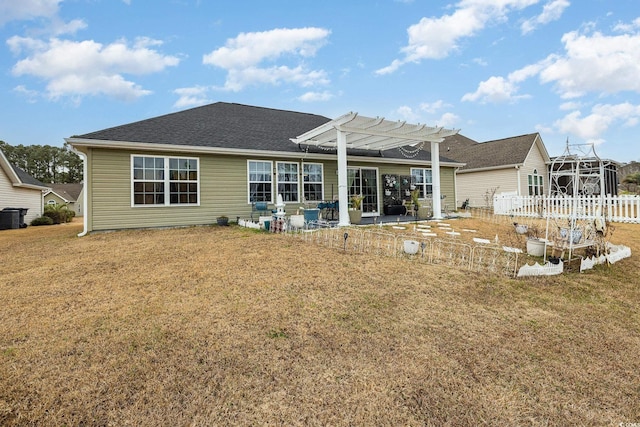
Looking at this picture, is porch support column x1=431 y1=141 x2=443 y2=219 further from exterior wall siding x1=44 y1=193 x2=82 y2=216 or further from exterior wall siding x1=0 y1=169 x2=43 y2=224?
exterior wall siding x1=44 y1=193 x2=82 y2=216

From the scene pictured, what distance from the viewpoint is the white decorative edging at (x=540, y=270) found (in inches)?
190

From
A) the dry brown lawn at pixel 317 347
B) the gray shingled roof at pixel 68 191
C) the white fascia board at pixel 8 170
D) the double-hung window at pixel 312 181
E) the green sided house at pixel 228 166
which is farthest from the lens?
the gray shingled roof at pixel 68 191

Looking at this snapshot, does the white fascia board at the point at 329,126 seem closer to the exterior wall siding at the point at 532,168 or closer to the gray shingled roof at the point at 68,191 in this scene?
the exterior wall siding at the point at 532,168

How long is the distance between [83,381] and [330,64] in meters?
14.6

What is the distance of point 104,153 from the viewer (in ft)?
29.9

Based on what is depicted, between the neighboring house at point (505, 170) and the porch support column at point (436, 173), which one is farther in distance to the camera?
the neighboring house at point (505, 170)

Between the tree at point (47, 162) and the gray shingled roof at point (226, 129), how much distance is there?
43.2 m

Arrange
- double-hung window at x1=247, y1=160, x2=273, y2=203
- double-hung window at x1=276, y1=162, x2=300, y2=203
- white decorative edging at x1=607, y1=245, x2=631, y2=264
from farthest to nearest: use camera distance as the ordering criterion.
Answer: double-hung window at x1=276, y1=162, x2=300, y2=203, double-hung window at x1=247, y1=160, x2=273, y2=203, white decorative edging at x1=607, y1=245, x2=631, y2=264

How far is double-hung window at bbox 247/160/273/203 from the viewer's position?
1107cm

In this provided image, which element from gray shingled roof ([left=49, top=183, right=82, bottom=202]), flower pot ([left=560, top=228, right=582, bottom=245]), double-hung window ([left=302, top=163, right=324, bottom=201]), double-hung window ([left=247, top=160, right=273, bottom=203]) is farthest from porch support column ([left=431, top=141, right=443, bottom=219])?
gray shingled roof ([left=49, top=183, right=82, bottom=202])

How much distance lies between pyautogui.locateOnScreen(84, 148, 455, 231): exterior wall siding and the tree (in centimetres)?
4529

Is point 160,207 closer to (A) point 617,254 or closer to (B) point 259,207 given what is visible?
(B) point 259,207

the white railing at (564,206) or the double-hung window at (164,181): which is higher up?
the double-hung window at (164,181)

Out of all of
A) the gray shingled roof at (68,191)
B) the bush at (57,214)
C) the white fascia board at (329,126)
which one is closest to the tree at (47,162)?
the gray shingled roof at (68,191)
